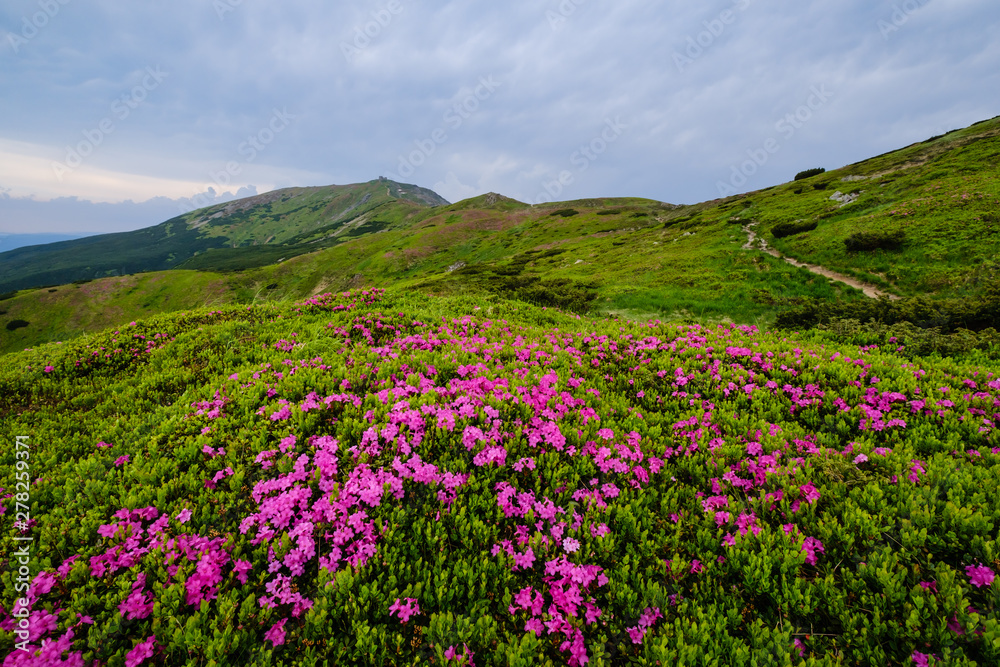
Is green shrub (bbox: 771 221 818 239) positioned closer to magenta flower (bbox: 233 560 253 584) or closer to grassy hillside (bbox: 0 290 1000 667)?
grassy hillside (bbox: 0 290 1000 667)

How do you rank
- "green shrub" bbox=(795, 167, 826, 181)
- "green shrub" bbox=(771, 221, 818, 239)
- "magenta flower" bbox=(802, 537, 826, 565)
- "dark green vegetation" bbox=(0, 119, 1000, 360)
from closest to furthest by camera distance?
"magenta flower" bbox=(802, 537, 826, 565) → "dark green vegetation" bbox=(0, 119, 1000, 360) → "green shrub" bbox=(771, 221, 818, 239) → "green shrub" bbox=(795, 167, 826, 181)

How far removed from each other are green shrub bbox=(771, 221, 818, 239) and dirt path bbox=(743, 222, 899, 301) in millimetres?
1133

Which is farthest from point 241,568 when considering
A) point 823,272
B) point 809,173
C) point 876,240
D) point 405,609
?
point 809,173

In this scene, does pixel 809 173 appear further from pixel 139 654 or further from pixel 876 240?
pixel 139 654

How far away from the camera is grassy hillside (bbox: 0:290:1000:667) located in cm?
364

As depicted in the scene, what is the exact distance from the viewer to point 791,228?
31.0 m

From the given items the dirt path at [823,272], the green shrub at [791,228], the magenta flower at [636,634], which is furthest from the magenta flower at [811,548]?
the green shrub at [791,228]

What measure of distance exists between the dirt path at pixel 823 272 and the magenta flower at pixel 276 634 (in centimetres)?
2670

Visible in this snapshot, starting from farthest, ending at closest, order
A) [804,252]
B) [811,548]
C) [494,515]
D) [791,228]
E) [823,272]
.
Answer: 1. [791,228]
2. [804,252]
3. [823,272]
4. [494,515]
5. [811,548]

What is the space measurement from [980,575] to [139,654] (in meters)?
8.27

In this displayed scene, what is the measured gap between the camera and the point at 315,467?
5492 mm

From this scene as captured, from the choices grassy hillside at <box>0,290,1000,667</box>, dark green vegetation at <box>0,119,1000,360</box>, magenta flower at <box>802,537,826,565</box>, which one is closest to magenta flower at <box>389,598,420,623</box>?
grassy hillside at <box>0,290,1000,667</box>

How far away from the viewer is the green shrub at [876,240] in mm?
22406

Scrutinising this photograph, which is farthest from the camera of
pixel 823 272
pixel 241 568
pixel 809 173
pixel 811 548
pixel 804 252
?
pixel 809 173
